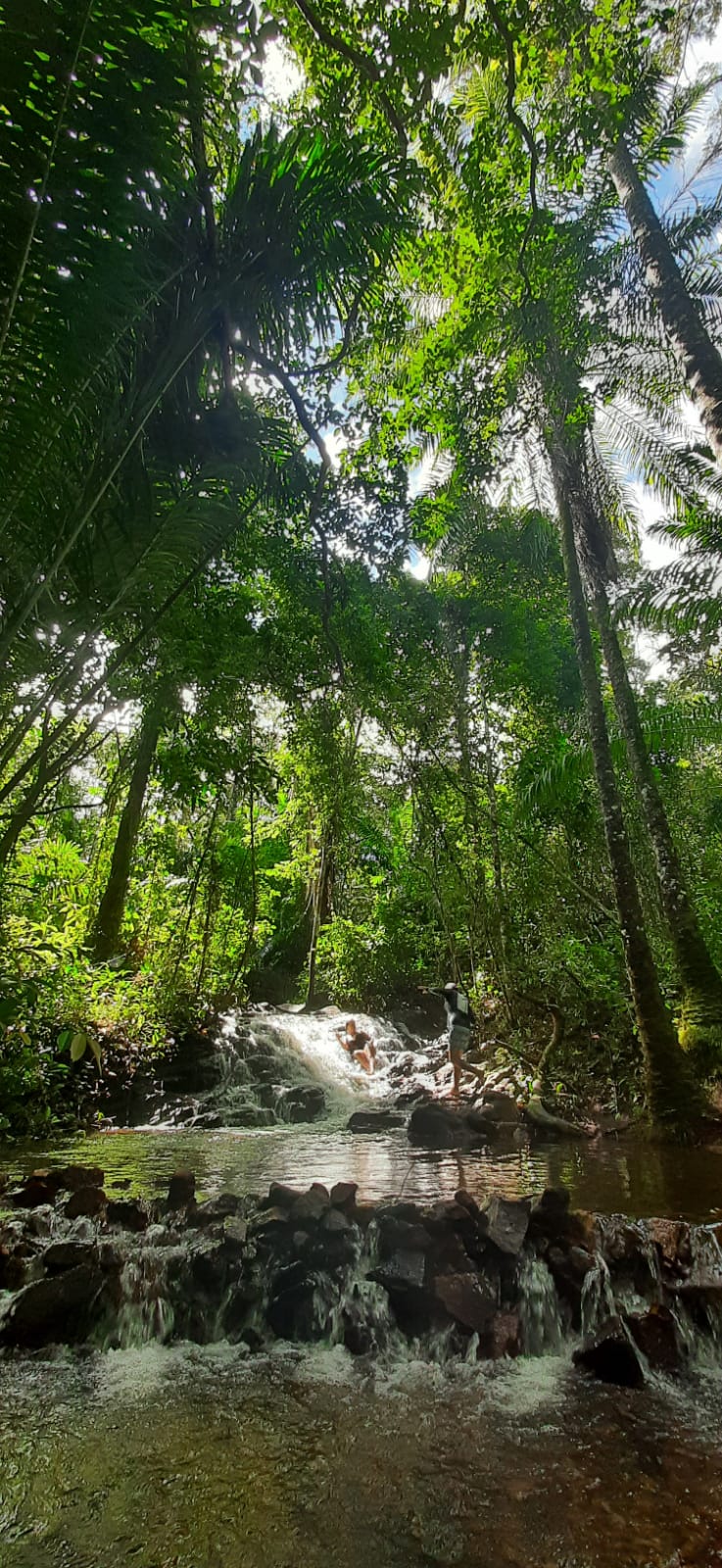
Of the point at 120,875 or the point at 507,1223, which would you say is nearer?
the point at 507,1223

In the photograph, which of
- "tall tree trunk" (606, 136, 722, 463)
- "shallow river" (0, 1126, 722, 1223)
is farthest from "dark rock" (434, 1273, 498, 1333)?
"tall tree trunk" (606, 136, 722, 463)

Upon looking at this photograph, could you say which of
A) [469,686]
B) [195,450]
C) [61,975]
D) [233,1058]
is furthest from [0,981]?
[469,686]

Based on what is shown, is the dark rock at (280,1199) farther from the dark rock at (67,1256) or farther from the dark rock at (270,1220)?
the dark rock at (67,1256)

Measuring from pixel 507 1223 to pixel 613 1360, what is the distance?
32.3 inches

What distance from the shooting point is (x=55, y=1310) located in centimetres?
290

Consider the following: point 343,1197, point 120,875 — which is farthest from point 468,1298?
point 120,875

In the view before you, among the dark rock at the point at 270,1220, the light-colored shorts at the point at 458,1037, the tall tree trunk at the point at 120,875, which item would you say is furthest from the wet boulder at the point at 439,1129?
the tall tree trunk at the point at 120,875

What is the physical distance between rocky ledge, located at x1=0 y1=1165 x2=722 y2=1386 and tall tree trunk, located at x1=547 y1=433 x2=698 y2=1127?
11.9 feet

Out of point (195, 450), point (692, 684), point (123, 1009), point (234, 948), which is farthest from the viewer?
point (692, 684)

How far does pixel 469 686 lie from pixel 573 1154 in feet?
27.0

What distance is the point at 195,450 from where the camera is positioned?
15.6ft

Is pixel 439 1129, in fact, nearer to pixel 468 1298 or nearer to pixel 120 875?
pixel 468 1298

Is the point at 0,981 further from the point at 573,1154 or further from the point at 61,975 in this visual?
the point at 573,1154

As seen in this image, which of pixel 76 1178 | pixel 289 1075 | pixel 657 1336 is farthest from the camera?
pixel 289 1075
